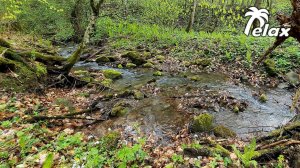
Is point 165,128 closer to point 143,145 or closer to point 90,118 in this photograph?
point 143,145

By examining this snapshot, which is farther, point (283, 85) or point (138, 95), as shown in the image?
point (283, 85)

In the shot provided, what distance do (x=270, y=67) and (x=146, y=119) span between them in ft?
19.0

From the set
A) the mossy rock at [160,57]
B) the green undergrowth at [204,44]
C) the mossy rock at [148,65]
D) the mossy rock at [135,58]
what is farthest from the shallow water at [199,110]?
the mossy rock at [160,57]

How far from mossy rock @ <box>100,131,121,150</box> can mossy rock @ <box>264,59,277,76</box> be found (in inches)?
267

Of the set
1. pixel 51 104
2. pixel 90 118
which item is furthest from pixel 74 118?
pixel 51 104

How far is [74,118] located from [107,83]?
3126 millimetres

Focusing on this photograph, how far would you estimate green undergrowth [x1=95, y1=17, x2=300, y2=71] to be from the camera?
9992 millimetres

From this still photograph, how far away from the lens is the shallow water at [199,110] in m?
5.52

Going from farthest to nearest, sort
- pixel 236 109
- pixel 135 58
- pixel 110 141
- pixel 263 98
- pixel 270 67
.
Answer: pixel 135 58 < pixel 270 67 < pixel 263 98 < pixel 236 109 < pixel 110 141

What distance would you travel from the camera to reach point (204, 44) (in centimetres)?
1276

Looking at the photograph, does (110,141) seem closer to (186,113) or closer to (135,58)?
(186,113)

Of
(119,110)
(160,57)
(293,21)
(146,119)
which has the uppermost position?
(293,21)

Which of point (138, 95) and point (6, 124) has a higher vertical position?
point (6, 124)

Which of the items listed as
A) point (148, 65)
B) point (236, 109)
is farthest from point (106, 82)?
point (236, 109)
